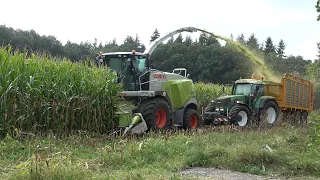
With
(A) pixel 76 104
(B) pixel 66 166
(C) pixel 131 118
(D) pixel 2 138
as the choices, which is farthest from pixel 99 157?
(C) pixel 131 118

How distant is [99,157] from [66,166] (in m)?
1.75

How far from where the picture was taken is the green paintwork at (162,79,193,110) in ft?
41.4

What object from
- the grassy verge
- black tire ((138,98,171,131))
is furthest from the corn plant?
the grassy verge

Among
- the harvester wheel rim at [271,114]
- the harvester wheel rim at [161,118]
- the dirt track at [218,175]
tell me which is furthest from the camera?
the harvester wheel rim at [271,114]

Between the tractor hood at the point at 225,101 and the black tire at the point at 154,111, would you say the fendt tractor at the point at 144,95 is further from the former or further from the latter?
the tractor hood at the point at 225,101

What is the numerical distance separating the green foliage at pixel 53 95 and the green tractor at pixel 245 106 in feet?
16.8

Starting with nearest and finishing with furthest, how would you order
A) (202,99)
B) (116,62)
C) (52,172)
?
1. (52,172)
2. (116,62)
3. (202,99)

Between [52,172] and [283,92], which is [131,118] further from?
[283,92]

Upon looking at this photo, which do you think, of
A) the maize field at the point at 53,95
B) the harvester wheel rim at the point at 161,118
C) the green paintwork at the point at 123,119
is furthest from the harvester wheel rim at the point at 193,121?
the maize field at the point at 53,95

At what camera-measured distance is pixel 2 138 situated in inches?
307

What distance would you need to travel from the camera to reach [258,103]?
15172 mm

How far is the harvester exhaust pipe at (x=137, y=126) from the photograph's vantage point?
1012cm

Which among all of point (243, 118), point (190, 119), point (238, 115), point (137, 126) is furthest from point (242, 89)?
point (137, 126)

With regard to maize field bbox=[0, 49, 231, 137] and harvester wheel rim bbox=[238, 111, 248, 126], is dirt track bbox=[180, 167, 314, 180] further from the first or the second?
harvester wheel rim bbox=[238, 111, 248, 126]
